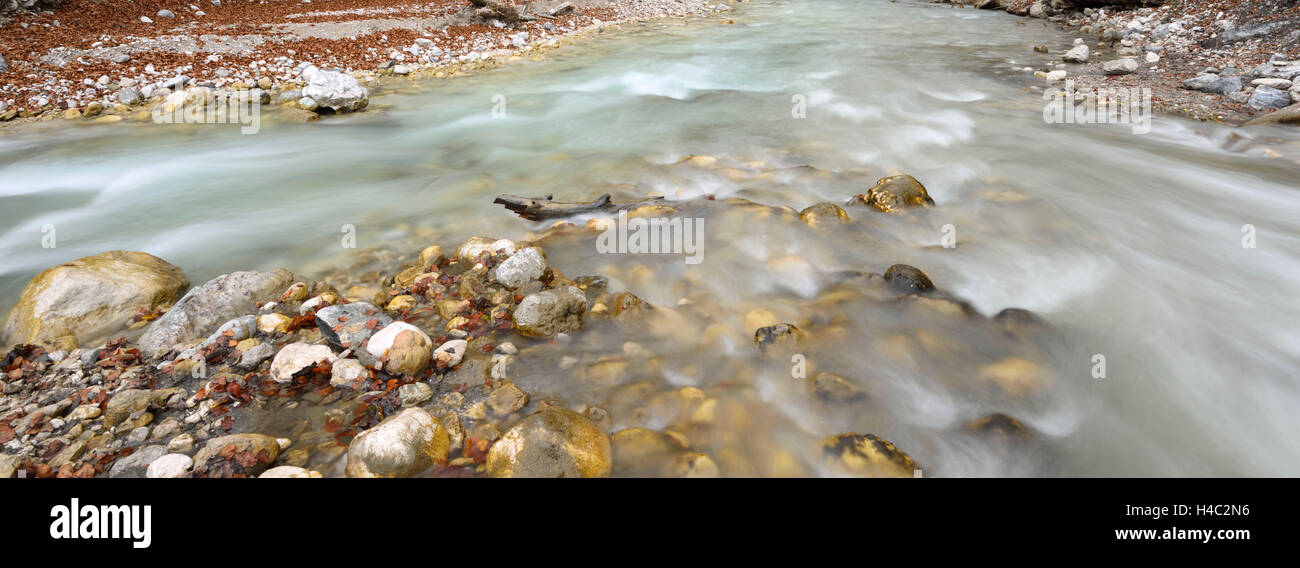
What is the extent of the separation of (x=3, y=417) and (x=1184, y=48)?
17.6 m

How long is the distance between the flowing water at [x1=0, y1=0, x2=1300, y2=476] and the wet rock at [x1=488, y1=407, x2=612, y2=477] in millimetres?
345

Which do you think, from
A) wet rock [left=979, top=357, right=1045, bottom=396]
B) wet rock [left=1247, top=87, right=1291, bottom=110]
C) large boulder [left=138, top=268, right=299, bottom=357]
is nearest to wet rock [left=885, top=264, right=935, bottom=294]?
wet rock [left=979, top=357, right=1045, bottom=396]

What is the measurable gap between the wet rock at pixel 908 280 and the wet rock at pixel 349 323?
3916mm

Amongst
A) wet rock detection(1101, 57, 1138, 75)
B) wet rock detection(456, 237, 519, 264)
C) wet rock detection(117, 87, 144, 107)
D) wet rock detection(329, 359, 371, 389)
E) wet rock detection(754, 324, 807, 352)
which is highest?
wet rock detection(1101, 57, 1138, 75)

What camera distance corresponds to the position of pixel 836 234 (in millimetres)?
5094

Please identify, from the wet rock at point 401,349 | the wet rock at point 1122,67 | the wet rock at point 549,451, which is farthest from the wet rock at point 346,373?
the wet rock at point 1122,67

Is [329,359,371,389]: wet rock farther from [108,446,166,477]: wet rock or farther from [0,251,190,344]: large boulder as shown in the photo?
[0,251,190,344]: large boulder

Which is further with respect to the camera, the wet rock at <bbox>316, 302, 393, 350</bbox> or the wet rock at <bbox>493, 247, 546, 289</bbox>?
the wet rock at <bbox>493, 247, 546, 289</bbox>

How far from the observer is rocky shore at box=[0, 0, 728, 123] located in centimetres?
930

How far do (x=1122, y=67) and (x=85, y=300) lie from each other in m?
15.4

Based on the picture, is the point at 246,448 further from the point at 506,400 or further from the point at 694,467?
the point at 694,467

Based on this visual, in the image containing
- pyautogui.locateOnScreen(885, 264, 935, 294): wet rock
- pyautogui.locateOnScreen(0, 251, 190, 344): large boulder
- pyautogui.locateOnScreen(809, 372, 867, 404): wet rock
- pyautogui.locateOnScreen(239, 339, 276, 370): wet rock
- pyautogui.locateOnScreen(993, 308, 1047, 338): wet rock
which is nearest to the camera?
pyautogui.locateOnScreen(809, 372, 867, 404): wet rock

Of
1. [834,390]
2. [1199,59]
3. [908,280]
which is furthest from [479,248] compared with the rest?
[1199,59]

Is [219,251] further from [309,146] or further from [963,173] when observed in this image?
[963,173]
